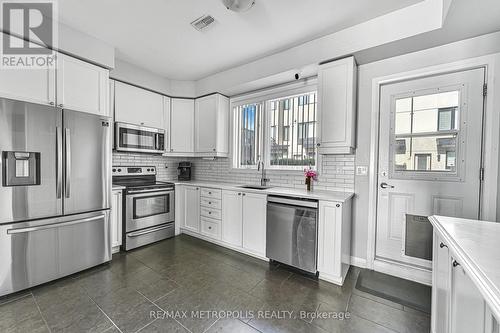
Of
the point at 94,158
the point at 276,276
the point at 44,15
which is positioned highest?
the point at 44,15

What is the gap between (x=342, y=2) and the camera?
197 centimetres

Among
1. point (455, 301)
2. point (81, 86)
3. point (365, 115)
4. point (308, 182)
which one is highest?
point (81, 86)

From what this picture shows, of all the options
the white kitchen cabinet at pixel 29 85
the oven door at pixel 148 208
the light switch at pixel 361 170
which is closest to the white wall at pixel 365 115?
the light switch at pixel 361 170

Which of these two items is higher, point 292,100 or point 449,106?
point 292,100

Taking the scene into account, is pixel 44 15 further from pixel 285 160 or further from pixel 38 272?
pixel 285 160

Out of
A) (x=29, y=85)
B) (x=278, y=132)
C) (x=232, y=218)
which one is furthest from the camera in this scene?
(x=278, y=132)

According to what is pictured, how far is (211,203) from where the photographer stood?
10.9 ft

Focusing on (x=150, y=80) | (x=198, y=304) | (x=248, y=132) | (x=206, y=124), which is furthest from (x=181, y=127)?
(x=198, y=304)

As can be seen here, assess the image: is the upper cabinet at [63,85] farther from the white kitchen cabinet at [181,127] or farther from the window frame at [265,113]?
the window frame at [265,113]

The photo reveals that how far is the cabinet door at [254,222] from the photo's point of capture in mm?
2750

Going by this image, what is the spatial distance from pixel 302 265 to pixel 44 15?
3.81 metres

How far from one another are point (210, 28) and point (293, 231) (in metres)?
2.50

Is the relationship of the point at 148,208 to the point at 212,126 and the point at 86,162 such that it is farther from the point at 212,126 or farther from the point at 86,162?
the point at 212,126

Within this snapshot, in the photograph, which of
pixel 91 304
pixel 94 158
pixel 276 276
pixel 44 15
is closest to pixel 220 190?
pixel 276 276
